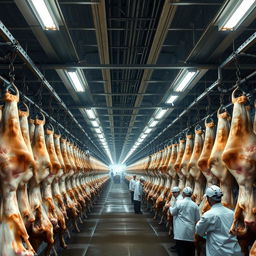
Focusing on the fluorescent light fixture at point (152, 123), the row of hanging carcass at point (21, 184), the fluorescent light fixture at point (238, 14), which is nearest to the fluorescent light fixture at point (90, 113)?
the fluorescent light fixture at point (152, 123)

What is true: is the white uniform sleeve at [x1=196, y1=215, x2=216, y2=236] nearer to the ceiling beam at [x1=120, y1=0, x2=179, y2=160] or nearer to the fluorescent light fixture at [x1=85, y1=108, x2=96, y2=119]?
the ceiling beam at [x1=120, y1=0, x2=179, y2=160]

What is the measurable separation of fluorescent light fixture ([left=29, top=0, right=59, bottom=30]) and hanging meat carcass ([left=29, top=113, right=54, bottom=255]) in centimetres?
215

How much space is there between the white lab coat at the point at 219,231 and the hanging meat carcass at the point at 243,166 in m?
0.58

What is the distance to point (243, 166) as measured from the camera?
17.0ft

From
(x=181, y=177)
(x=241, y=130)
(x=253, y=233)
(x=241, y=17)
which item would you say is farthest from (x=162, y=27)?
(x=181, y=177)

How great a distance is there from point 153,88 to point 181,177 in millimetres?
3942

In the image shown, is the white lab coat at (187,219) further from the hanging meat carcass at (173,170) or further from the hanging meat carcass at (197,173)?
the hanging meat carcass at (173,170)

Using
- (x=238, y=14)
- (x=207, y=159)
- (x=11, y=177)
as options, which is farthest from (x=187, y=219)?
(x=238, y=14)

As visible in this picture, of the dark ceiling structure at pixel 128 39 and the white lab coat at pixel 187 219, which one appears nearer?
the dark ceiling structure at pixel 128 39

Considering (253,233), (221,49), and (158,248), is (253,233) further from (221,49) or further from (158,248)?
(158,248)

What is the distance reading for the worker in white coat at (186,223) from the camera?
8016 millimetres

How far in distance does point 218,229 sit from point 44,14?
4.01 metres

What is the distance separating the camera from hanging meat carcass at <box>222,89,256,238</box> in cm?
502

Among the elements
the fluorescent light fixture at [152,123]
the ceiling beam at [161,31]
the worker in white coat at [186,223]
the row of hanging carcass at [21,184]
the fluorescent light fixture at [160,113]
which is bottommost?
the worker in white coat at [186,223]
